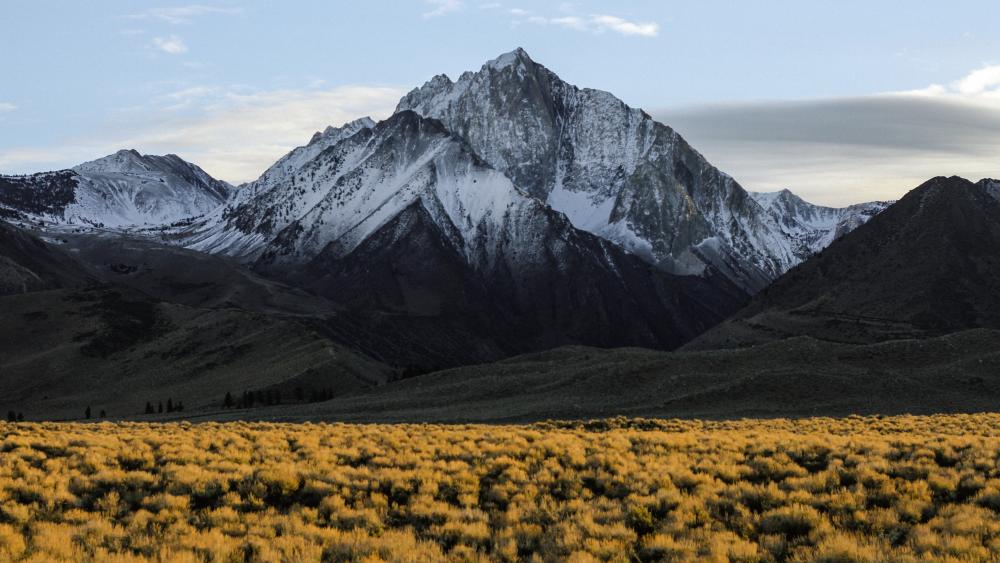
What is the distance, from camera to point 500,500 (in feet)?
72.6

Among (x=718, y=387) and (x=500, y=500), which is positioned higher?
(x=500, y=500)

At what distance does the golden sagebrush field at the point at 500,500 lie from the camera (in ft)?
55.2

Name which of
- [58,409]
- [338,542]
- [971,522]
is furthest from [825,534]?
[58,409]

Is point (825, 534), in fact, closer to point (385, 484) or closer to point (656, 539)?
point (656, 539)

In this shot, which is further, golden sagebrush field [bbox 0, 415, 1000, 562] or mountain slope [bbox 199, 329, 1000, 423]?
mountain slope [bbox 199, 329, 1000, 423]

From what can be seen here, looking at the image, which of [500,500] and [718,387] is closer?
[500,500]

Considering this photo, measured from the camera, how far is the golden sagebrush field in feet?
55.2

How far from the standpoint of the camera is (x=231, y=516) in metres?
19.5

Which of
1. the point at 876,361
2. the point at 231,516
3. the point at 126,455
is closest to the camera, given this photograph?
the point at 231,516

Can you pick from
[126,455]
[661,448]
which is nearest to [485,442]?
[661,448]

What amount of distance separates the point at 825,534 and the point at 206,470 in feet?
50.9

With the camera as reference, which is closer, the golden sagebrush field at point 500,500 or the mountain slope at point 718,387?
the golden sagebrush field at point 500,500

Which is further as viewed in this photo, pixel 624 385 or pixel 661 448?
pixel 624 385

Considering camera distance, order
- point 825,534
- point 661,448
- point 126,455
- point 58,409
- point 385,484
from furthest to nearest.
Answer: point 58,409, point 661,448, point 126,455, point 385,484, point 825,534
